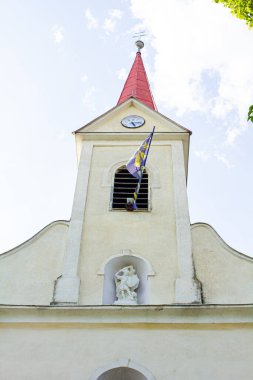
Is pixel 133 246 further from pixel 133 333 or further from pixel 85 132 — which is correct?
pixel 85 132

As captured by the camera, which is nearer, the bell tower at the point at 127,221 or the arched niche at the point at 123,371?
the arched niche at the point at 123,371

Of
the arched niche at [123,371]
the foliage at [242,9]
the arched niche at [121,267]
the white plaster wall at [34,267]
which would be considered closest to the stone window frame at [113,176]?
the white plaster wall at [34,267]

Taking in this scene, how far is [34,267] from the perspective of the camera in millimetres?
11109

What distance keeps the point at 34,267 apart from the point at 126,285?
204 cm

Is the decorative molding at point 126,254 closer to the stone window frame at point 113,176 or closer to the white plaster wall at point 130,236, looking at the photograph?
the white plaster wall at point 130,236

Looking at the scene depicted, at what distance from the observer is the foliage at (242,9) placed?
754 cm

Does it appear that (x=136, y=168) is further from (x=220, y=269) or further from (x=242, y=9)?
(x=242, y=9)

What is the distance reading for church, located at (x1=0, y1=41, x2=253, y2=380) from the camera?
29.0ft

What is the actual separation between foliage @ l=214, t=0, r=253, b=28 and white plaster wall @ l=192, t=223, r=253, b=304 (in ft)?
17.1

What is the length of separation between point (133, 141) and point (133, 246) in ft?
14.4

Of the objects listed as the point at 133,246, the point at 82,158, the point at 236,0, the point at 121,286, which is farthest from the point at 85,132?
the point at 236,0

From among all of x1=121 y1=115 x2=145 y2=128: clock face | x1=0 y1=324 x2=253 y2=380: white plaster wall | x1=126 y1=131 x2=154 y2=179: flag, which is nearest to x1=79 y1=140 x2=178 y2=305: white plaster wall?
x1=126 y1=131 x2=154 y2=179: flag

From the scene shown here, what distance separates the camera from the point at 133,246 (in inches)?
449

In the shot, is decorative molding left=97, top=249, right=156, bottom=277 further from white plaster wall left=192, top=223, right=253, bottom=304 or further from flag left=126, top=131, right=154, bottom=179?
flag left=126, top=131, right=154, bottom=179
